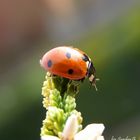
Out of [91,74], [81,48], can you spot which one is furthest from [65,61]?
[81,48]

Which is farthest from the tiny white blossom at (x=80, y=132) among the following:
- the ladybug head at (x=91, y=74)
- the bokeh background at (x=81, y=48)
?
the bokeh background at (x=81, y=48)

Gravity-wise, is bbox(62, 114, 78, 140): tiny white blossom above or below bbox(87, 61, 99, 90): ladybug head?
below

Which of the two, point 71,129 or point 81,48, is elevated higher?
point 81,48

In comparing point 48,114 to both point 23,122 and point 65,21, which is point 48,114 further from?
point 65,21

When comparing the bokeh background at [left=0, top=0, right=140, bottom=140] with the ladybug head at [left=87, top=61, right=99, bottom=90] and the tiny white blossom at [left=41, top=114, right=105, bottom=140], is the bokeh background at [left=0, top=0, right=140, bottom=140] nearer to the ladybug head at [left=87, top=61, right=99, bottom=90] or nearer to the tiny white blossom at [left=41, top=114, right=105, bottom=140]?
the ladybug head at [left=87, top=61, right=99, bottom=90]

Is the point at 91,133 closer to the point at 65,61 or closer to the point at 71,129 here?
the point at 71,129

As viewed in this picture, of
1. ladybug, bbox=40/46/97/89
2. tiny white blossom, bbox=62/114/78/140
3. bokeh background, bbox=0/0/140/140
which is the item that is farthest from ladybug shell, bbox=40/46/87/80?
bokeh background, bbox=0/0/140/140

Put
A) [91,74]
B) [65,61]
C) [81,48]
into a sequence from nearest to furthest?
[65,61] → [91,74] → [81,48]

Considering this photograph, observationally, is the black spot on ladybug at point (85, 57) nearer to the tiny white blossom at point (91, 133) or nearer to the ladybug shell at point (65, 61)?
the ladybug shell at point (65, 61)

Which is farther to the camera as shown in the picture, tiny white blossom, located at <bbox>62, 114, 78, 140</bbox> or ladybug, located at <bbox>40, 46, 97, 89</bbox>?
ladybug, located at <bbox>40, 46, 97, 89</bbox>

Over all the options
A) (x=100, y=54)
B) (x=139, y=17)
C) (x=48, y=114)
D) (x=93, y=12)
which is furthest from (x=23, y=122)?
(x=48, y=114)
